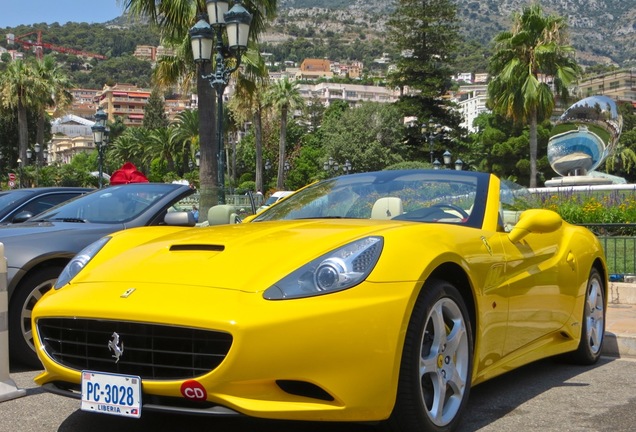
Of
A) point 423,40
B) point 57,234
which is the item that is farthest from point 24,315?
point 423,40

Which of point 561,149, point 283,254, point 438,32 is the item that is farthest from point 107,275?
point 438,32

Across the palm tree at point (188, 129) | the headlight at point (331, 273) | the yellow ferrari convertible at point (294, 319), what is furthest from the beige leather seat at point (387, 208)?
the palm tree at point (188, 129)

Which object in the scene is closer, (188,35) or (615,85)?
(188,35)

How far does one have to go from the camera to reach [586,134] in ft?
103

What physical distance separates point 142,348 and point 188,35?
16.3 metres

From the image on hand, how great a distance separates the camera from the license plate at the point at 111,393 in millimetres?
3314

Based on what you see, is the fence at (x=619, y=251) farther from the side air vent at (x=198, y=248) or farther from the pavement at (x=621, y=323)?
the side air vent at (x=198, y=248)

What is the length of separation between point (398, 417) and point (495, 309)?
1011 millimetres

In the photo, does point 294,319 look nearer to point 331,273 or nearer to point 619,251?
point 331,273

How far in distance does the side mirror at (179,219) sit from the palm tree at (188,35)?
10578 millimetres

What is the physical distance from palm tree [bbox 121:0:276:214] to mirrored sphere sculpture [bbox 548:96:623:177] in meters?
16.2

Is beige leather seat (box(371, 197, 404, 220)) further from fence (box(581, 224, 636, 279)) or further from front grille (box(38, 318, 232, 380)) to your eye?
fence (box(581, 224, 636, 279))

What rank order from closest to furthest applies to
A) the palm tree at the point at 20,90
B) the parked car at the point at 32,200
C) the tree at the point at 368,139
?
the parked car at the point at 32,200 → the palm tree at the point at 20,90 → the tree at the point at 368,139

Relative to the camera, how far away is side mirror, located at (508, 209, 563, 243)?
4561 millimetres
